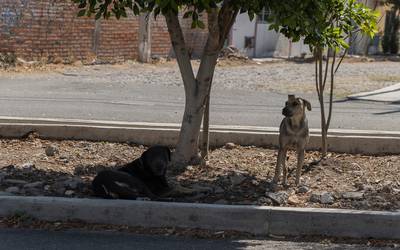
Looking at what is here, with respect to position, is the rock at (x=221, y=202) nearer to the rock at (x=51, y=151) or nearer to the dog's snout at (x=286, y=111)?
the dog's snout at (x=286, y=111)

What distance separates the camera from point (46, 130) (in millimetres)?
8617

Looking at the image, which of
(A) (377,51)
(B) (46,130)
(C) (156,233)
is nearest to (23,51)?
(B) (46,130)

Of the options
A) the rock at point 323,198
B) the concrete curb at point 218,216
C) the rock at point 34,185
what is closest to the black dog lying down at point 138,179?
the concrete curb at point 218,216

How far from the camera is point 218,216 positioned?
19.4ft

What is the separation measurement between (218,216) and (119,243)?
33.2 inches

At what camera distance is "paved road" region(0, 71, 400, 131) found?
11227 mm

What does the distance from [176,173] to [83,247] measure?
214cm

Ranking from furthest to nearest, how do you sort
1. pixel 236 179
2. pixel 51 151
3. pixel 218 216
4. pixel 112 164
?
pixel 51 151 < pixel 112 164 < pixel 236 179 < pixel 218 216

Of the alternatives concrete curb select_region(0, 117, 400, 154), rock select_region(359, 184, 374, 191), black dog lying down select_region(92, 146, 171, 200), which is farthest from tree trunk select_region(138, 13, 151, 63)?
black dog lying down select_region(92, 146, 171, 200)

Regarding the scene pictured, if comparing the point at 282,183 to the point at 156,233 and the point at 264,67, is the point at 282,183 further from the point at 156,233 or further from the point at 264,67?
the point at 264,67

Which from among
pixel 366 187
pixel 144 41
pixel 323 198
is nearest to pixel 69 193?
pixel 323 198

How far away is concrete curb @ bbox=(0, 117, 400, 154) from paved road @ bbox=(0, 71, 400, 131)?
85.2 inches

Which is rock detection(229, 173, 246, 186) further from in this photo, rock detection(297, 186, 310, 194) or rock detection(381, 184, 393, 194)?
rock detection(381, 184, 393, 194)

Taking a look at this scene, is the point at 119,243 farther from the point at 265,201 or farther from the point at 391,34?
the point at 391,34
